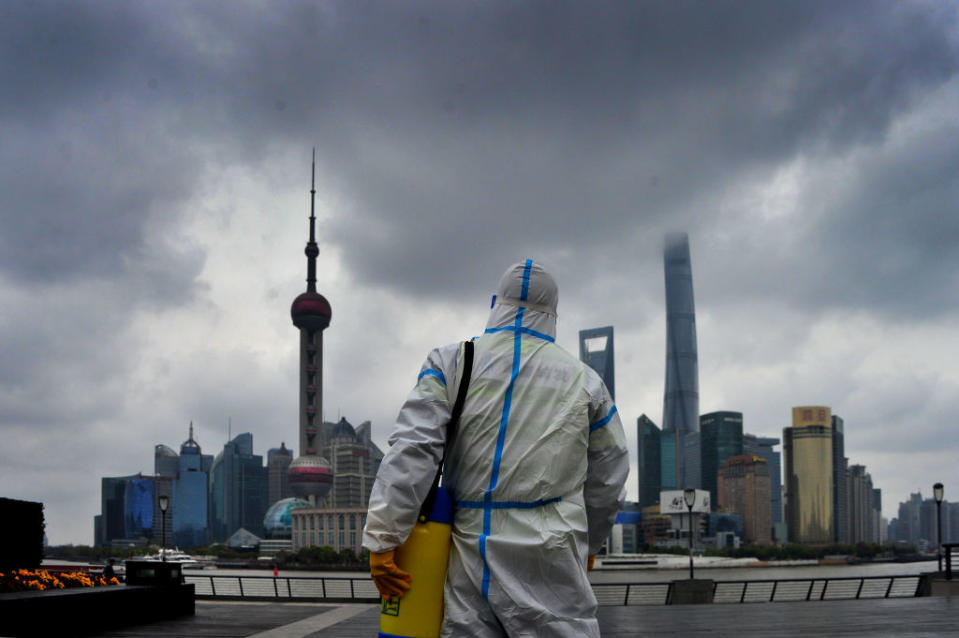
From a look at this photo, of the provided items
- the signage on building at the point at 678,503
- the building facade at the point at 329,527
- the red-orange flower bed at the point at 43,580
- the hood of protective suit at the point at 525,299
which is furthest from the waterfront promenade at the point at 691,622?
the building facade at the point at 329,527

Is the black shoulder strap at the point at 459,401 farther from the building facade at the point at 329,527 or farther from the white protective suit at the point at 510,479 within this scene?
the building facade at the point at 329,527

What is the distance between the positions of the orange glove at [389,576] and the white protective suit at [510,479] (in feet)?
0.14

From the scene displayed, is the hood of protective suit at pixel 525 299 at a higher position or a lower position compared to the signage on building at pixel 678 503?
higher

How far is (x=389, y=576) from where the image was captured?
330 cm

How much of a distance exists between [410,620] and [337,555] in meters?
153

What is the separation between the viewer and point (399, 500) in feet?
10.8

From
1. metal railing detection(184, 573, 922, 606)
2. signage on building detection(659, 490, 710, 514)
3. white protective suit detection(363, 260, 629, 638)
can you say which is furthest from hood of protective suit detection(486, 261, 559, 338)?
signage on building detection(659, 490, 710, 514)

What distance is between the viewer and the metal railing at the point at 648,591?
71.5ft

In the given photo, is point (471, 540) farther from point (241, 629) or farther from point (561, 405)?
point (241, 629)

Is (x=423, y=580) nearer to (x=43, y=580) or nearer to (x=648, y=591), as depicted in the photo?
(x=43, y=580)

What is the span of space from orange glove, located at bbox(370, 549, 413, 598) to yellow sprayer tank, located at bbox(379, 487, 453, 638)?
26 millimetres

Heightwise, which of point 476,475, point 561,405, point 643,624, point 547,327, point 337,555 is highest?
point 547,327

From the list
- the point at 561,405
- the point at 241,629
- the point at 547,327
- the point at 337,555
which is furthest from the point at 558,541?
the point at 337,555

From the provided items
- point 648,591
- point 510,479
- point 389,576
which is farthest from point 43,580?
point 648,591
